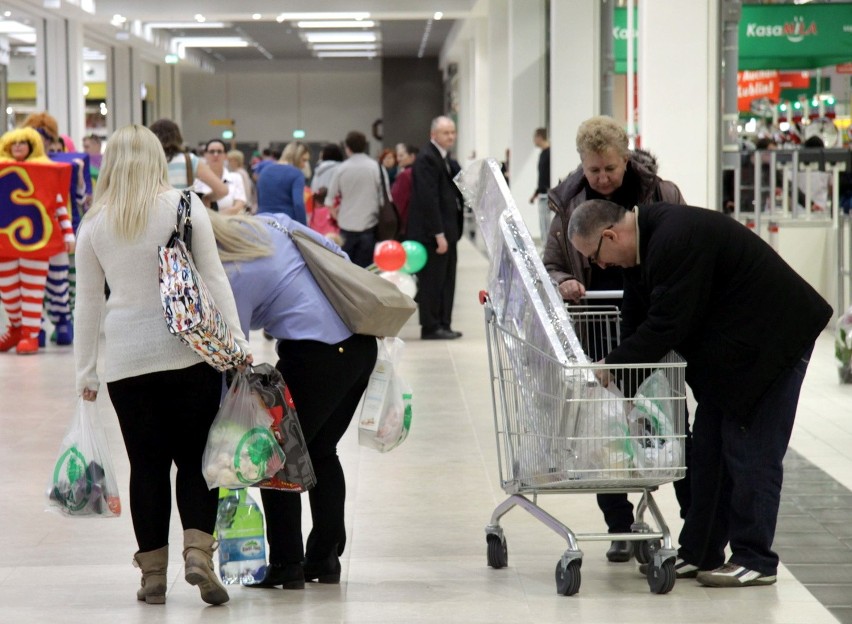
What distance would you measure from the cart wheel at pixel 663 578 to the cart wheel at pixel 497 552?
524 mm

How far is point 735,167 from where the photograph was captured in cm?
905

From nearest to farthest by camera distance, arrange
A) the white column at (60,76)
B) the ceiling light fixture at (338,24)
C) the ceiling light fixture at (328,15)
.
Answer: the white column at (60,76), the ceiling light fixture at (328,15), the ceiling light fixture at (338,24)

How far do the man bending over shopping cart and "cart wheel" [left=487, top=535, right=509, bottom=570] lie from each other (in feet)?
2.44

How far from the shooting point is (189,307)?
3484mm

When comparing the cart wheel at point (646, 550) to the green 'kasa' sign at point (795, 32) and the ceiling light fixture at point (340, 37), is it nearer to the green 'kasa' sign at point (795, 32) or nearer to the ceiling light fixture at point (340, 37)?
the green 'kasa' sign at point (795, 32)

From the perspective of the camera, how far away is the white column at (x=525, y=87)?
65.1 feet

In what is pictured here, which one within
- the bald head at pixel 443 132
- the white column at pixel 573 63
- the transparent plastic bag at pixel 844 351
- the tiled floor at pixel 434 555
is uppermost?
the white column at pixel 573 63

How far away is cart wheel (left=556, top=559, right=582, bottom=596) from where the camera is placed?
3768mm

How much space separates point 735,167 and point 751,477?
18.7 ft

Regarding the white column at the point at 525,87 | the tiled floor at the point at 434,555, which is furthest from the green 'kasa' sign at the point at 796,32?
the tiled floor at the point at 434,555

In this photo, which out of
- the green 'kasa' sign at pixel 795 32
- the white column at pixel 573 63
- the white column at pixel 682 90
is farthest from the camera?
the white column at pixel 573 63

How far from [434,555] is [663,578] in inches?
34.7

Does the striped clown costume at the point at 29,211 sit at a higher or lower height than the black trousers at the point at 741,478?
higher

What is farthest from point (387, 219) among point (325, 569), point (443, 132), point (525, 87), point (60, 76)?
point (60, 76)
